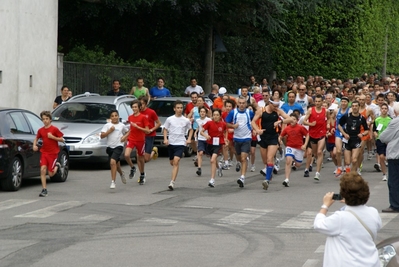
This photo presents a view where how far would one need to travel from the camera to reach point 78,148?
20484 millimetres

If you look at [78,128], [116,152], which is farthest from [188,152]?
[116,152]

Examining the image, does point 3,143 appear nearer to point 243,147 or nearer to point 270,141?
point 243,147

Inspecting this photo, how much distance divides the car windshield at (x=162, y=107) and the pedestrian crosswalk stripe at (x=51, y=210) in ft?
37.7

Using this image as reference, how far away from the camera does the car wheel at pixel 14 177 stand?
1599 cm

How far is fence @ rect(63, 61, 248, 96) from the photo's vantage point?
93.4 ft

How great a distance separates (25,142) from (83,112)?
5440 mm

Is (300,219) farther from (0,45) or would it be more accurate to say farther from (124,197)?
(0,45)

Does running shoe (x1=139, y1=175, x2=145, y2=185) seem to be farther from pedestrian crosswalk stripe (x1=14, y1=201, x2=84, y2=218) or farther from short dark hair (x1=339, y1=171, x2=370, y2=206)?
short dark hair (x1=339, y1=171, x2=370, y2=206)

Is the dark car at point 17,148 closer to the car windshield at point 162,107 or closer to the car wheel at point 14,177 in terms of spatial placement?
the car wheel at point 14,177

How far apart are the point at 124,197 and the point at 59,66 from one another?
12802 mm

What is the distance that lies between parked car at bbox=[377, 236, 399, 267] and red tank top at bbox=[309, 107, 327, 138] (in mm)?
13111

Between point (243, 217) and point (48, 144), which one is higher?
point (48, 144)

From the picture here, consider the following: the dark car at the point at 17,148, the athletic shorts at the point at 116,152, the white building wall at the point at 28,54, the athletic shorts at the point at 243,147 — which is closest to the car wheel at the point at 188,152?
the white building wall at the point at 28,54

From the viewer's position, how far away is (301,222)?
1288cm
